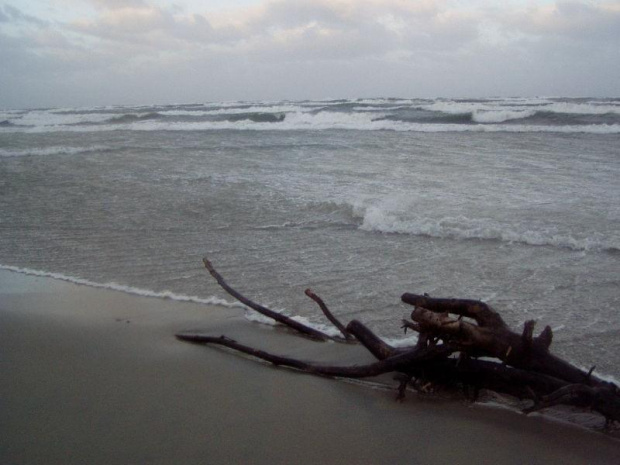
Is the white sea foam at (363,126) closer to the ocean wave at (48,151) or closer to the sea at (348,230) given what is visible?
the sea at (348,230)

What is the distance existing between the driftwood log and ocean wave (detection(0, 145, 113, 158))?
14644mm

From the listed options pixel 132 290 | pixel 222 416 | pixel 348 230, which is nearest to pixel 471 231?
pixel 348 230

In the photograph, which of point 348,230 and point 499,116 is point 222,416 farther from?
point 499,116

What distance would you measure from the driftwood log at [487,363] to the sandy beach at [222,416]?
0.14 meters

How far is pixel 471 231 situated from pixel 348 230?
1295mm

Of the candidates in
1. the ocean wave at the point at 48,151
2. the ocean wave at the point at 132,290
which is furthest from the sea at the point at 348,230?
the ocean wave at the point at 48,151

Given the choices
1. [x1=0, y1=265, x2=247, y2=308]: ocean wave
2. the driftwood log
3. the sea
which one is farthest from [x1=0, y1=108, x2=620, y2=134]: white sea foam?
the driftwood log

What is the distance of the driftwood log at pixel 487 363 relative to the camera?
213cm

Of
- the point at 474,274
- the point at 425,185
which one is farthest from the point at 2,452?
the point at 425,185

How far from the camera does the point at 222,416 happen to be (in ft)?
7.88

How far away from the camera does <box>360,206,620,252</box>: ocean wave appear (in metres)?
5.08

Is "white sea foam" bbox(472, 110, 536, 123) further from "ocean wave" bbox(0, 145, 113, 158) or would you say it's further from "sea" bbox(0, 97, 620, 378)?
"ocean wave" bbox(0, 145, 113, 158)

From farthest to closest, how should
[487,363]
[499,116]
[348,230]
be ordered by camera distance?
[499,116] < [348,230] < [487,363]

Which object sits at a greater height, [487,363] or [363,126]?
[363,126]
